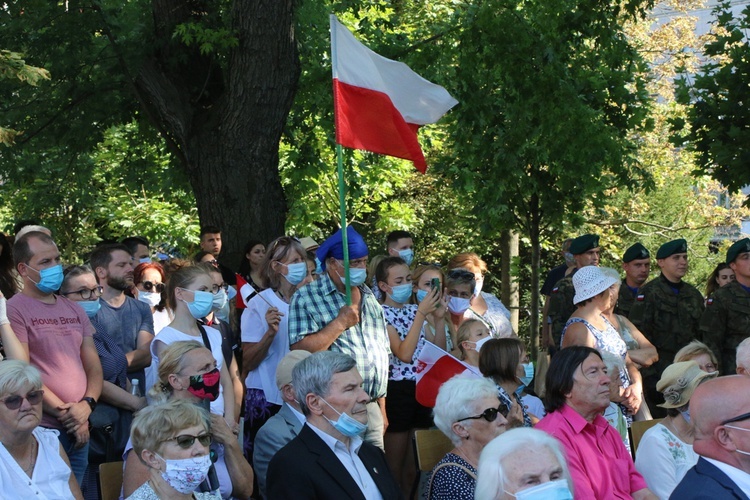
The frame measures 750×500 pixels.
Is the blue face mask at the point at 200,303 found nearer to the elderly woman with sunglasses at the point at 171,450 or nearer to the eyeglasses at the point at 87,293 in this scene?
the eyeglasses at the point at 87,293

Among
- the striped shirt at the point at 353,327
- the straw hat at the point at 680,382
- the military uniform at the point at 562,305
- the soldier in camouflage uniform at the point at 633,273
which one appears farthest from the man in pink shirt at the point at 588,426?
the soldier in camouflage uniform at the point at 633,273

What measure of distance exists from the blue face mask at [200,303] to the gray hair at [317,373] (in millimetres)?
1459

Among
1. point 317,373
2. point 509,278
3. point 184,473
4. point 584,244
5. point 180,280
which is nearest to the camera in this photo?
point 184,473

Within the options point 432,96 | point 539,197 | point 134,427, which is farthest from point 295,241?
point 539,197

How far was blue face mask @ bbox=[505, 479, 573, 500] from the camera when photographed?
445 centimetres

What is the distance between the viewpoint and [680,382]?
21.1 ft

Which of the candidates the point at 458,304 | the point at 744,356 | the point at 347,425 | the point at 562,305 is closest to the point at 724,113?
the point at 562,305

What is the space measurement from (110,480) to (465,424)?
190 centimetres

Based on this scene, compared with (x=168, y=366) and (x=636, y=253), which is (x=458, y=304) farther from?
(x=168, y=366)

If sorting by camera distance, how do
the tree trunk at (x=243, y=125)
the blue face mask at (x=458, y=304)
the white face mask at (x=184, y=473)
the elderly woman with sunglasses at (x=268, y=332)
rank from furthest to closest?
the tree trunk at (x=243, y=125)
the blue face mask at (x=458, y=304)
the elderly woman with sunglasses at (x=268, y=332)
the white face mask at (x=184, y=473)

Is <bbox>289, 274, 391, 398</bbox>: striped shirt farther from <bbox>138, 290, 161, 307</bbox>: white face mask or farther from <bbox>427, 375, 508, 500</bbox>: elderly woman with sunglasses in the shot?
<bbox>138, 290, 161, 307</bbox>: white face mask

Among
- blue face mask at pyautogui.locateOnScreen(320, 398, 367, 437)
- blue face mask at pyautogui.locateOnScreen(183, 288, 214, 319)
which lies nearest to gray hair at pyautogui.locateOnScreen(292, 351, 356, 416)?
blue face mask at pyautogui.locateOnScreen(320, 398, 367, 437)

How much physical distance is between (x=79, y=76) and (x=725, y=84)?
774cm

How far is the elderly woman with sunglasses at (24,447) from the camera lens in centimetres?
509
